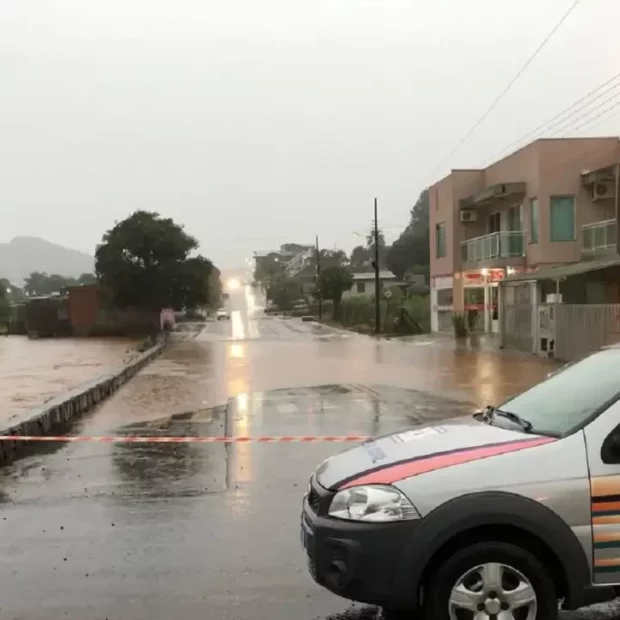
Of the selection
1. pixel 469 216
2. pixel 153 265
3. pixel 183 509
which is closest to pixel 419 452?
pixel 183 509

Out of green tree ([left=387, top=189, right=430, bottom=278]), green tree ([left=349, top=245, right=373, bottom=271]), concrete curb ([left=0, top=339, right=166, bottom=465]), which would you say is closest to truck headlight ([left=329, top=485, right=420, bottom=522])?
concrete curb ([left=0, top=339, right=166, bottom=465])

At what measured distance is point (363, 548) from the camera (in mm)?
3992

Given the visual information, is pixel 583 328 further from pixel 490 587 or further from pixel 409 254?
pixel 409 254

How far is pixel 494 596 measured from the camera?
13.0 ft

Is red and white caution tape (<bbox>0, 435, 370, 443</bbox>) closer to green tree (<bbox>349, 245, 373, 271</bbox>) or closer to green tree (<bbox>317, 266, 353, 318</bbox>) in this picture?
green tree (<bbox>317, 266, 353, 318</bbox>)

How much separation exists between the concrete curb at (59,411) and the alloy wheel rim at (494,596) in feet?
24.8

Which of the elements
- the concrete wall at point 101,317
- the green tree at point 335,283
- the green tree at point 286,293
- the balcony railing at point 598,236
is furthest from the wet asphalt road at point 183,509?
the green tree at point 286,293

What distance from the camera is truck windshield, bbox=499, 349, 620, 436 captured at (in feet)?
14.4

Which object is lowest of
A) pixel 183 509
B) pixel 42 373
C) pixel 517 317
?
pixel 42 373

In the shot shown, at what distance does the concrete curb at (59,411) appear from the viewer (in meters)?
10.8

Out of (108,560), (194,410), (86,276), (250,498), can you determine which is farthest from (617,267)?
(86,276)

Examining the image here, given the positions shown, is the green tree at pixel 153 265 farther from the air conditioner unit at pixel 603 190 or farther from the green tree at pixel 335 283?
the air conditioner unit at pixel 603 190

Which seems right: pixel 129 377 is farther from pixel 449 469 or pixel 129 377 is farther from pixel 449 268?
pixel 449 268

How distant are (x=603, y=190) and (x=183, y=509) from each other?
29187 mm
